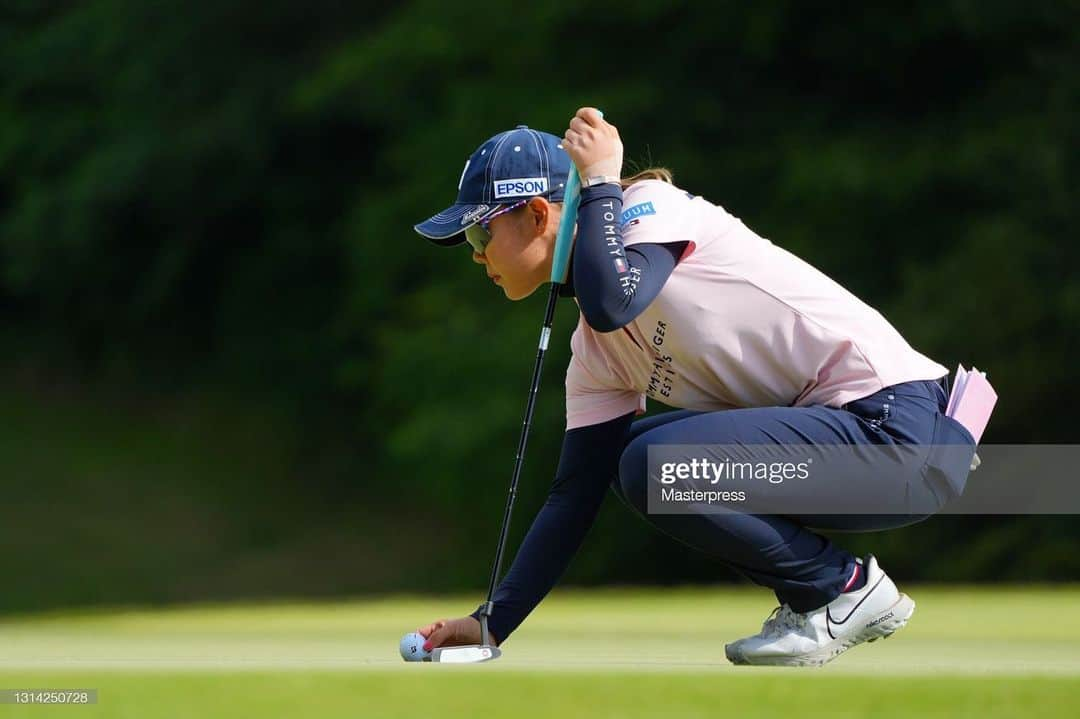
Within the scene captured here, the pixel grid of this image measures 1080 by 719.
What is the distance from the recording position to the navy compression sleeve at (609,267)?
3398 millimetres

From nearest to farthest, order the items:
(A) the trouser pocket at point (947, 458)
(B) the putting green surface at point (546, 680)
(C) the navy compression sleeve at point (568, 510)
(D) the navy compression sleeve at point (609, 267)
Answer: (B) the putting green surface at point (546, 680), (D) the navy compression sleeve at point (609, 267), (A) the trouser pocket at point (947, 458), (C) the navy compression sleeve at point (568, 510)

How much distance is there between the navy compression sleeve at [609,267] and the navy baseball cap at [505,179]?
0.20m

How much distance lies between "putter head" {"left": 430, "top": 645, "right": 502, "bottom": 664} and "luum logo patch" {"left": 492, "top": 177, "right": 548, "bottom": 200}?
36.1 inches

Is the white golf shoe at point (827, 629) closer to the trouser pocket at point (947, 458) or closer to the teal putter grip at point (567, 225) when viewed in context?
the trouser pocket at point (947, 458)

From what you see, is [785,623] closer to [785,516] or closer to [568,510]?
[785,516]

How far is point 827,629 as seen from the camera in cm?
347

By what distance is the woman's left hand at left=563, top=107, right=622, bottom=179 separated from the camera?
3541 mm

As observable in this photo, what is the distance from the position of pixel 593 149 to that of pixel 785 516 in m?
0.82

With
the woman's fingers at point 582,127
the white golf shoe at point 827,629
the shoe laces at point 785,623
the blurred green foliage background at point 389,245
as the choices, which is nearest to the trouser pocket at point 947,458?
the white golf shoe at point 827,629

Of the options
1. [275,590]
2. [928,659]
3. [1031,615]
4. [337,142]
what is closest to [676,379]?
[928,659]

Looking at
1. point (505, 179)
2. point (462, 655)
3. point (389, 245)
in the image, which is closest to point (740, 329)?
point (505, 179)

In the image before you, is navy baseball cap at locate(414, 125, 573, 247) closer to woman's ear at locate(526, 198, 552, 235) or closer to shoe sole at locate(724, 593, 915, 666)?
woman's ear at locate(526, 198, 552, 235)

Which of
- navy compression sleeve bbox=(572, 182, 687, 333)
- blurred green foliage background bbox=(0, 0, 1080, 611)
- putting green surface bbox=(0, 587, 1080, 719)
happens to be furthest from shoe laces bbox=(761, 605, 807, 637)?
blurred green foliage background bbox=(0, 0, 1080, 611)

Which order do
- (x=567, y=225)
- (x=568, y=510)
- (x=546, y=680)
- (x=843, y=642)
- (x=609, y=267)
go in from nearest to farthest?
(x=546, y=680) < (x=609, y=267) < (x=843, y=642) < (x=567, y=225) < (x=568, y=510)
